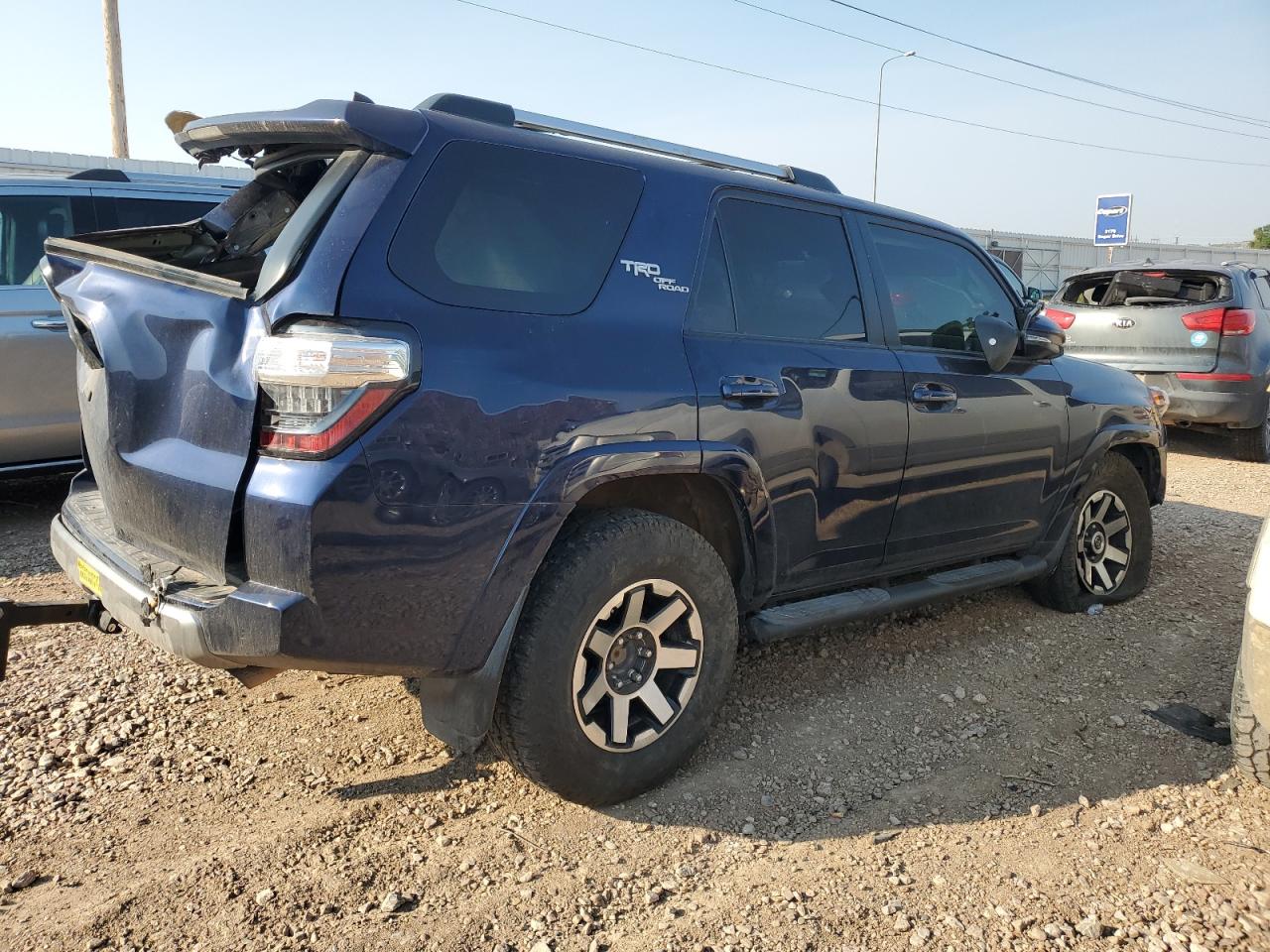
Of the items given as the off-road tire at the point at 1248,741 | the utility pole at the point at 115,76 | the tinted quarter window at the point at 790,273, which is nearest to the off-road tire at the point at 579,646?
the tinted quarter window at the point at 790,273

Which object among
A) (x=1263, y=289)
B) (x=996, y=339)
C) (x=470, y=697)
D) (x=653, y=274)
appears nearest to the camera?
(x=470, y=697)

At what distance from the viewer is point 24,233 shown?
5477 millimetres

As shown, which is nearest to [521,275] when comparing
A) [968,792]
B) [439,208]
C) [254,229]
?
[439,208]

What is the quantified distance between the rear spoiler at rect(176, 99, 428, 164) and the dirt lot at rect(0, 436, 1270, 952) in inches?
73.0

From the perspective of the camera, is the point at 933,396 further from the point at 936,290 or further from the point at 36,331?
the point at 36,331

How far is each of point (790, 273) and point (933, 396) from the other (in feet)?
2.52

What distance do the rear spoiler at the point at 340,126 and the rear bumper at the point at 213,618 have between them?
1.13 meters

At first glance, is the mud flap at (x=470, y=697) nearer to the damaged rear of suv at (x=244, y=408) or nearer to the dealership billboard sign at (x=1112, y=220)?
the damaged rear of suv at (x=244, y=408)

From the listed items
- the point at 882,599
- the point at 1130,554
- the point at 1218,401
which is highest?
the point at 1218,401

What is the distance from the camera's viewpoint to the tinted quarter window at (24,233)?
17.8ft

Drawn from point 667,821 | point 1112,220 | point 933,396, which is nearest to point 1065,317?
point 933,396

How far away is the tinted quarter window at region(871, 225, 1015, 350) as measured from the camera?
3764 mm

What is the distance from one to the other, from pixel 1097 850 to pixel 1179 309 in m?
7.52

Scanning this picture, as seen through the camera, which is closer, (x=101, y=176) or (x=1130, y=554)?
(x=1130, y=554)
